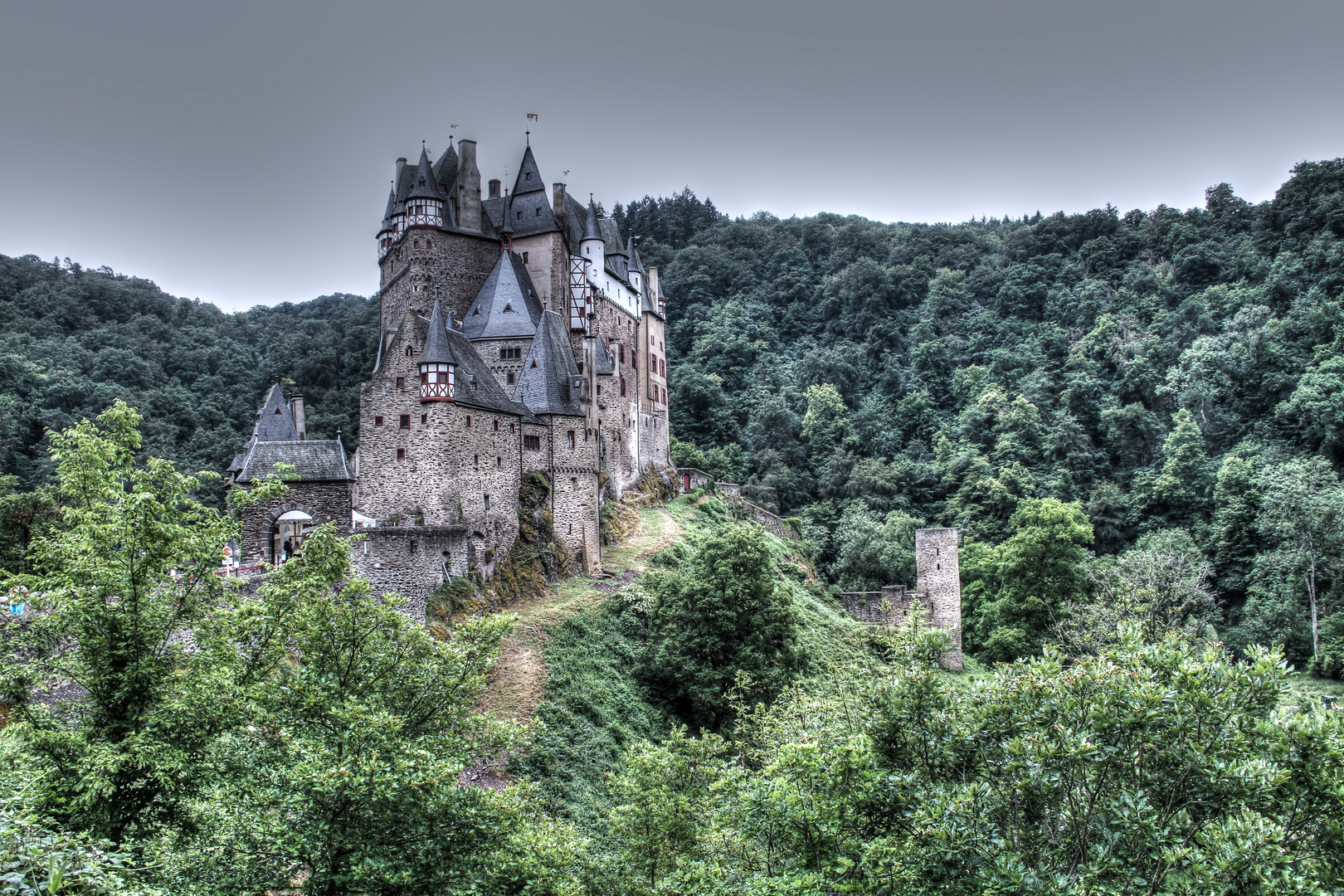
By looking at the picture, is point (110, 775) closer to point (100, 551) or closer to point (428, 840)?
point (100, 551)

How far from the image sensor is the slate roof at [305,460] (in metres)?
25.2

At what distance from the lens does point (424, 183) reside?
36469 mm

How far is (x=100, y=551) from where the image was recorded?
1240cm

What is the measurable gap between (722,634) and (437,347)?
14.4m

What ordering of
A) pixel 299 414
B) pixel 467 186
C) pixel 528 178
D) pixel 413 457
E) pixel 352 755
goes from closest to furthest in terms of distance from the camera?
pixel 352 755 → pixel 413 457 → pixel 299 414 → pixel 467 186 → pixel 528 178

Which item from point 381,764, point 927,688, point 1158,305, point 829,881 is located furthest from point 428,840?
point 1158,305

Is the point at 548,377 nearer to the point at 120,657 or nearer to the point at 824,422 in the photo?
the point at 120,657

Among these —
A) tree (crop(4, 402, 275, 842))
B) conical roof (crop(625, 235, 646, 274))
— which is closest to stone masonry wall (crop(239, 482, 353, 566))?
tree (crop(4, 402, 275, 842))

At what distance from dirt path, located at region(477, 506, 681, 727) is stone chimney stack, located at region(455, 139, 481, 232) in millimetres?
17024

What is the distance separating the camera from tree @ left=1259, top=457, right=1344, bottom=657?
1741 inches

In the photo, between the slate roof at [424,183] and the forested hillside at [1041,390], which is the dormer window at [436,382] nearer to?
the slate roof at [424,183]

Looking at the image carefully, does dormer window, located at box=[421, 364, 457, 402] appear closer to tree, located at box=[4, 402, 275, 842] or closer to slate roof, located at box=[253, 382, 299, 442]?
slate roof, located at box=[253, 382, 299, 442]

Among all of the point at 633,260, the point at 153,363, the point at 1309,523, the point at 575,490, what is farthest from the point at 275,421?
the point at 1309,523

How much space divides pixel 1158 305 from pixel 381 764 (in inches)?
3135
